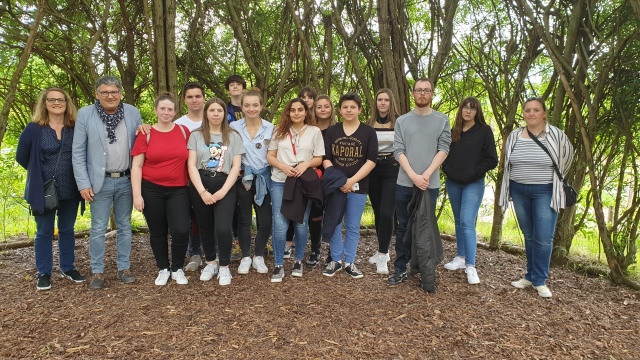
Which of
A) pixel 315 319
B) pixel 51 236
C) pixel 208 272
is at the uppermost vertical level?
pixel 51 236

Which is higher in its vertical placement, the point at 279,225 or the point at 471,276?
the point at 279,225

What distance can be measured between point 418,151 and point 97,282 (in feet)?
9.12

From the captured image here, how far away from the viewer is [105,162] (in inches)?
128

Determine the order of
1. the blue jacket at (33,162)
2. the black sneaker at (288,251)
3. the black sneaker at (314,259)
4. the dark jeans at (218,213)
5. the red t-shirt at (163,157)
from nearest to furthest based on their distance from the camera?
the blue jacket at (33,162), the red t-shirt at (163,157), the dark jeans at (218,213), the black sneaker at (314,259), the black sneaker at (288,251)

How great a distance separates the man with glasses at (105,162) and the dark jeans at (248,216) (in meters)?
0.89

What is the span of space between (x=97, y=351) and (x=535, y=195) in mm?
3239

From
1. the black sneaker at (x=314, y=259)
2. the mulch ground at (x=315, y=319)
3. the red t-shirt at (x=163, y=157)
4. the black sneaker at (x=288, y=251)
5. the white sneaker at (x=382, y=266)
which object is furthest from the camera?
the black sneaker at (x=288, y=251)

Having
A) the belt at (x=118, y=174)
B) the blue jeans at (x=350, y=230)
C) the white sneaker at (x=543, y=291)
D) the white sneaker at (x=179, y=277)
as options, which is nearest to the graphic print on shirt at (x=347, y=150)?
the blue jeans at (x=350, y=230)

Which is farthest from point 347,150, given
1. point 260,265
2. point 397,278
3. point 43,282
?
point 43,282

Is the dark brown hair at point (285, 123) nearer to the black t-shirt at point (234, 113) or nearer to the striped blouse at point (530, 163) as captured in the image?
the black t-shirt at point (234, 113)

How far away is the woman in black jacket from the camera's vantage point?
3.53m

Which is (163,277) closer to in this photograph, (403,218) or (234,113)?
(234,113)

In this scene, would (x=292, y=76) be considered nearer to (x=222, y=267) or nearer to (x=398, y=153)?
(x=398, y=153)

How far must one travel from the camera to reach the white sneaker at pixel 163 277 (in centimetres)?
339
